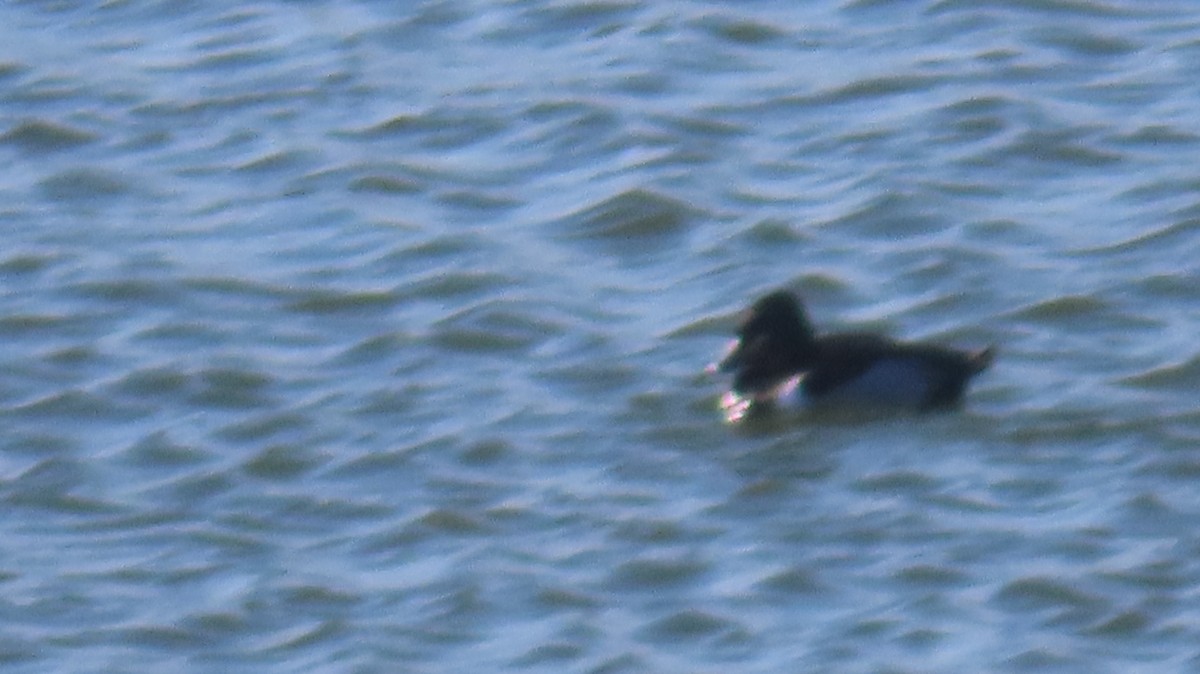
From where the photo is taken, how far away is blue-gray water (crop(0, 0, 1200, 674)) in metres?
9.30

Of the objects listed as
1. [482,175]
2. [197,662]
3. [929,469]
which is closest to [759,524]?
[929,469]

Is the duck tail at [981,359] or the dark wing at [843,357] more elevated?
the dark wing at [843,357]

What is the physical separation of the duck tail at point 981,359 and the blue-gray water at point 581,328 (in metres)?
0.15

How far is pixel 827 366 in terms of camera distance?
11.3 metres

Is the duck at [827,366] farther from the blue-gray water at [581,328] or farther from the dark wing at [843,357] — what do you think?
the blue-gray water at [581,328]

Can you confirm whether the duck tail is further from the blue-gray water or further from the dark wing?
the dark wing

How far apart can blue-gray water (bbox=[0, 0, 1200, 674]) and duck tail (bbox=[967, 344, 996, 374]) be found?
0.15 metres

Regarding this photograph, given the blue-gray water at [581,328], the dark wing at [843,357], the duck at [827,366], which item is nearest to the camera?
the blue-gray water at [581,328]

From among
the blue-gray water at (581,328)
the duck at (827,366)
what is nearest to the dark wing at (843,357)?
the duck at (827,366)

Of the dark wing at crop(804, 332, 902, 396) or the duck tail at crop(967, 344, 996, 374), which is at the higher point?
the dark wing at crop(804, 332, 902, 396)

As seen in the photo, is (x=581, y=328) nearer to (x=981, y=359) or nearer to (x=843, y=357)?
(x=843, y=357)

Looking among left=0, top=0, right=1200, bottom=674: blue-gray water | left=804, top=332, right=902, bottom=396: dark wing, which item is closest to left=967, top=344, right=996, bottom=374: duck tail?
left=0, top=0, right=1200, bottom=674: blue-gray water

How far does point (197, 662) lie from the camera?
906 cm

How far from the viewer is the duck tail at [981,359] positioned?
10.9 m
